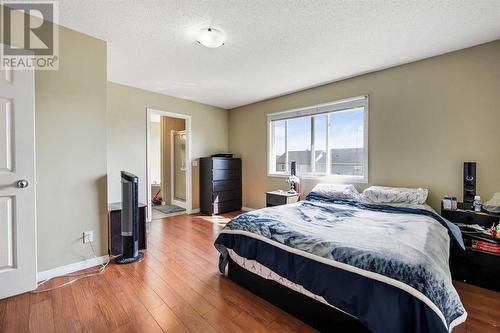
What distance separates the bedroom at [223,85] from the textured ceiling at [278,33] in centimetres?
2

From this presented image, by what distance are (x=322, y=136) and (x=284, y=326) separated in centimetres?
307

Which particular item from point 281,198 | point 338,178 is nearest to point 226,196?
point 281,198

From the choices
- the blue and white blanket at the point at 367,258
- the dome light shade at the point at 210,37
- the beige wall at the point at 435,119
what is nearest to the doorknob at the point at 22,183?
the blue and white blanket at the point at 367,258

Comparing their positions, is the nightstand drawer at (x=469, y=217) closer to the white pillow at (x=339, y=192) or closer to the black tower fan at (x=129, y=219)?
the white pillow at (x=339, y=192)

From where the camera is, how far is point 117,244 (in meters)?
2.72

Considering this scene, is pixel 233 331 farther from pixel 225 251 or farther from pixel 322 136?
pixel 322 136

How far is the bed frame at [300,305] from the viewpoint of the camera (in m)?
1.43

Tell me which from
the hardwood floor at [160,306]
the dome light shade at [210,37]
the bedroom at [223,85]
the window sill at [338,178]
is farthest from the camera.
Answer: the window sill at [338,178]

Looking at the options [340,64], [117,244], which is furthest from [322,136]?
[117,244]

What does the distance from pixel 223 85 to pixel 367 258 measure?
3.43 m

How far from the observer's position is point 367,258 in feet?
4.44

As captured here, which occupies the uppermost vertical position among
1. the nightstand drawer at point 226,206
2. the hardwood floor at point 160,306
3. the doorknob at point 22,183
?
the doorknob at point 22,183

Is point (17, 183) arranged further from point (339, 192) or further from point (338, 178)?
point (338, 178)

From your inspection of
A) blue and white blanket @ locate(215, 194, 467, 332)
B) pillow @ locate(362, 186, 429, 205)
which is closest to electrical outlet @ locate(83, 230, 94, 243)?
blue and white blanket @ locate(215, 194, 467, 332)
